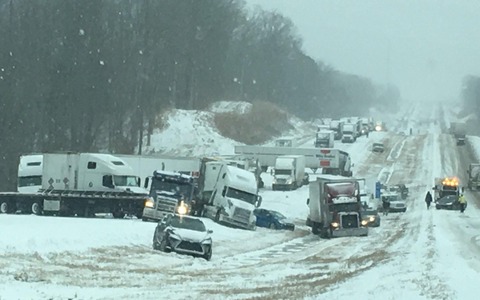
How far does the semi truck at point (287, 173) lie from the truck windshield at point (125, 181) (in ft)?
107

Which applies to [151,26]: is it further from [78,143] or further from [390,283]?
[390,283]

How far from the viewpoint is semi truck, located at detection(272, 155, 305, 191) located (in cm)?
8069

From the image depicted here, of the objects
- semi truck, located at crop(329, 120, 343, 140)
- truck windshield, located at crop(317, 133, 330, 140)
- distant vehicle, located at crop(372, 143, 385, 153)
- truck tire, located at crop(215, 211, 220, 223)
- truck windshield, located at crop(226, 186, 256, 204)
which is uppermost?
semi truck, located at crop(329, 120, 343, 140)

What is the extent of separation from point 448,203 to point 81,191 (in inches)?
1429

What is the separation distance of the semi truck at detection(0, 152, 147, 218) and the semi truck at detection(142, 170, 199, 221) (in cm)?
206

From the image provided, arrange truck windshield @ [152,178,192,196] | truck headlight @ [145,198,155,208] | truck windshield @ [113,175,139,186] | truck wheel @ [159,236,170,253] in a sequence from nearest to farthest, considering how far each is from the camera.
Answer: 1. truck wheel @ [159,236,170,253]
2. truck headlight @ [145,198,155,208]
3. truck windshield @ [152,178,192,196]
4. truck windshield @ [113,175,139,186]

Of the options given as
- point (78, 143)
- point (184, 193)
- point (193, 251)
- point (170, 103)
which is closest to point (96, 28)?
point (78, 143)

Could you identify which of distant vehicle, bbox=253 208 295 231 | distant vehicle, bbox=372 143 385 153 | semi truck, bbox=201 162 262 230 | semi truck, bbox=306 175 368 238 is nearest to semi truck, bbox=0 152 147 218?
semi truck, bbox=201 162 262 230

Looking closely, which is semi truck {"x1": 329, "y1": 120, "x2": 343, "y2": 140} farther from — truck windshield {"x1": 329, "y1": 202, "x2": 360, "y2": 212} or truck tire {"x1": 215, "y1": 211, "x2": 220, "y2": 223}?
truck tire {"x1": 215, "y1": 211, "x2": 220, "y2": 223}

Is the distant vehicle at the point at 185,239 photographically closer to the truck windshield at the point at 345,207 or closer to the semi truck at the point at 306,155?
the truck windshield at the point at 345,207

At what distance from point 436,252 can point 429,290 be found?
13.7 meters

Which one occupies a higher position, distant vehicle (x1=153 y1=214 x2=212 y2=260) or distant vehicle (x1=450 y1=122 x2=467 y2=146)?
distant vehicle (x1=450 y1=122 x2=467 y2=146)

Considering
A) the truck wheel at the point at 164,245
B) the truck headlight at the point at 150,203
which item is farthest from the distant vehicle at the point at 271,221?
the truck wheel at the point at 164,245

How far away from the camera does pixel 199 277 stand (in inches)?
939
